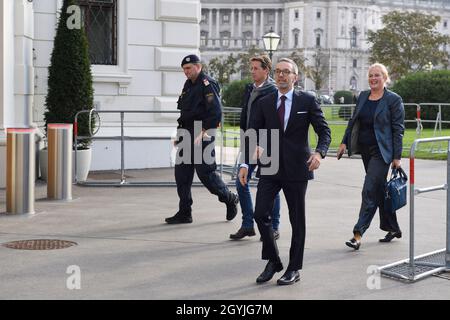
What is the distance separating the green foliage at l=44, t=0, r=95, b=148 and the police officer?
4.68 m

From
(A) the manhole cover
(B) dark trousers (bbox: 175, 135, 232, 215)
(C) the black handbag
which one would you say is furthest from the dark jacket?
(C) the black handbag

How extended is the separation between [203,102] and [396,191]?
264 cm

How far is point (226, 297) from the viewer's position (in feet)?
21.5

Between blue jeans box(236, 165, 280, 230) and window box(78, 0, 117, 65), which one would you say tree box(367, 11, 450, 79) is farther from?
blue jeans box(236, 165, 280, 230)

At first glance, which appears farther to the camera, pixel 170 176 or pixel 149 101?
pixel 149 101

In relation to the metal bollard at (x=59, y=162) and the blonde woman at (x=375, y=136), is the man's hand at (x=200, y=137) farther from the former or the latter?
the metal bollard at (x=59, y=162)

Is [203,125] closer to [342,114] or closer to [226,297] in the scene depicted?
[226,297]

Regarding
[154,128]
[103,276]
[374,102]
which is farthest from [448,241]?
[154,128]

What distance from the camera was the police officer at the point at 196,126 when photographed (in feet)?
32.4

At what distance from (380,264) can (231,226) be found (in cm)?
250

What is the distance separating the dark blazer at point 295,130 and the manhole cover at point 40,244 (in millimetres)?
2545

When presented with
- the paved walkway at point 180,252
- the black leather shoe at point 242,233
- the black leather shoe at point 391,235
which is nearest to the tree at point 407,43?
the paved walkway at point 180,252

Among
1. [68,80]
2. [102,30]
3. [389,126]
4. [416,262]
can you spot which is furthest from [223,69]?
[416,262]

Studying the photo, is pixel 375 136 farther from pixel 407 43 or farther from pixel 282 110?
pixel 407 43
